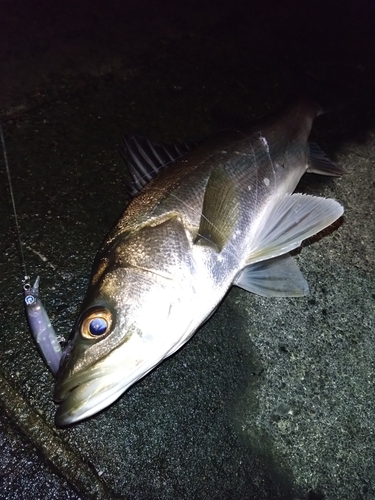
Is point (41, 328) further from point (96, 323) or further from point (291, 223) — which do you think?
point (291, 223)

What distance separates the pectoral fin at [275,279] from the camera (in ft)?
8.74

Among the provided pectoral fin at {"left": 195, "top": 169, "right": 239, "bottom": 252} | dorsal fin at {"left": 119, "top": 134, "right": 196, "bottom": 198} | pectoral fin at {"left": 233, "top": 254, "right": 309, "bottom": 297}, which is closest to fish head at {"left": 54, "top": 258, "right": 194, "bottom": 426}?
pectoral fin at {"left": 195, "top": 169, "right": 239, "bottom": 252}

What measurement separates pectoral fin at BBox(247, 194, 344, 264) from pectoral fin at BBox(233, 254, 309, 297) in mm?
131

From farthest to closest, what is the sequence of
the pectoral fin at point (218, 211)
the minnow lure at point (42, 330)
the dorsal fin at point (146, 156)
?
the dorsal fin at point (146, 156)
the pectoral fin at point (218, 211)
the minnow lure at point (42, 330)

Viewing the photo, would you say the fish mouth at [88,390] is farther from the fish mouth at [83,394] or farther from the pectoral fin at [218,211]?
the pectoral fin at [218,211]

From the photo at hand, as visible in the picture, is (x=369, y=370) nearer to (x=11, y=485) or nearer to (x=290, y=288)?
(x=290, y=288)

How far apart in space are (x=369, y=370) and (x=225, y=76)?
2.86 meters

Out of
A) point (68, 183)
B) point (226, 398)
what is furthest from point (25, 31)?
point (226, 398)

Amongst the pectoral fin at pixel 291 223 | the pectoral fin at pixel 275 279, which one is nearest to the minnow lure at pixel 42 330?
the pectoral fin at pixel 275 279

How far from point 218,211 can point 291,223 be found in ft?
1.73

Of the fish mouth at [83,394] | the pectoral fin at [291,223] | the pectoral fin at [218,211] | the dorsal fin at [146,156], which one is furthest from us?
the dorsal fin at [146,156]

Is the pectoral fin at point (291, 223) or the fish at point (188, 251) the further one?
the pectoral fin at point (291, 223)

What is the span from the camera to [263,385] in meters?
2.53

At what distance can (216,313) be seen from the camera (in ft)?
8.89
